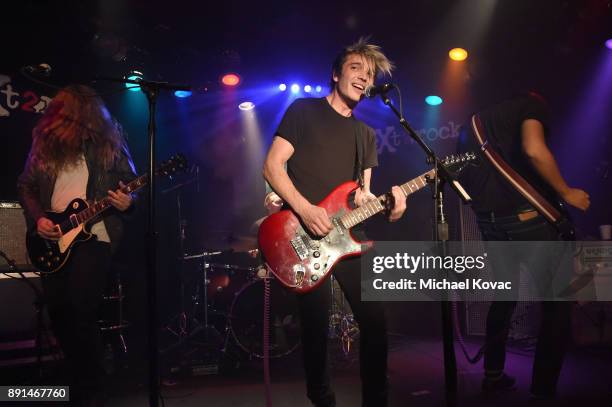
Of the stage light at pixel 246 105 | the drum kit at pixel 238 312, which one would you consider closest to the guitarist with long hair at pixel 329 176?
the drum kit at pixel 238 312

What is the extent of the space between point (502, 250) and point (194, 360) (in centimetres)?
350

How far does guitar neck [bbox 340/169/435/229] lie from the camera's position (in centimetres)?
294

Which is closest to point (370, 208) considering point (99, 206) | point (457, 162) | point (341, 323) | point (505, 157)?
point (457, 162)

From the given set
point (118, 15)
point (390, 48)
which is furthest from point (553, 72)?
point (118, 15)

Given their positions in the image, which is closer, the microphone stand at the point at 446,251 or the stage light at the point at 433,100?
the microphone stand at the point at 446,251

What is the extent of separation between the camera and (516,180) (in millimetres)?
3514

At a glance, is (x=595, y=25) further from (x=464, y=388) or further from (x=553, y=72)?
(x=464, y=388)

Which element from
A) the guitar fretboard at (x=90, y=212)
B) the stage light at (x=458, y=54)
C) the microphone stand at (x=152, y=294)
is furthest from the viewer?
the stage light at (x=458, y=54)

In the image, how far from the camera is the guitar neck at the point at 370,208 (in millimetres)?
2938

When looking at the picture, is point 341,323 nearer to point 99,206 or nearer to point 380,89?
point 99,206

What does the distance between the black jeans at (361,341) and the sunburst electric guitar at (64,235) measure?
5.49ft

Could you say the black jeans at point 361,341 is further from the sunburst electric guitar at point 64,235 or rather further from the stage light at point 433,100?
the stage light at point 433,100

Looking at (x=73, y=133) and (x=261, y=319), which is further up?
(x=73, y=133)

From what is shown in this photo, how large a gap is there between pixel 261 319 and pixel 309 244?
3.39 m
